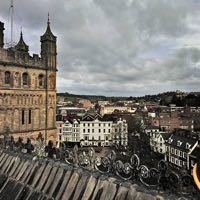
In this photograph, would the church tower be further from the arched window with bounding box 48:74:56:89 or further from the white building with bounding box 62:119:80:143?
the white building with bounding box 62:119:80:143

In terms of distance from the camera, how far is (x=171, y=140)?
183 feet

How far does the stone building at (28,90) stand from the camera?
34.5m

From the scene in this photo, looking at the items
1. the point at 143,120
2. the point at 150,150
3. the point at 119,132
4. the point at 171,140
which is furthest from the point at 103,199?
the point at 143,120

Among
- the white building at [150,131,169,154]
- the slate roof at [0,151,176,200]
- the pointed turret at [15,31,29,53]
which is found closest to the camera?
the slate roof at [0,151,176,200]

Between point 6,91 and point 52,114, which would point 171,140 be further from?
point 6,91

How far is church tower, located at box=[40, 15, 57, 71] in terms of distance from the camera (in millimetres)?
38562

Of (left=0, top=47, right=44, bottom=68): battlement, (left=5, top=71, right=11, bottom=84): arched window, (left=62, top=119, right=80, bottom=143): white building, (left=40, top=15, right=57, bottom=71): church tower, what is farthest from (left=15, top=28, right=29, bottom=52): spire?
(left=62, top=119, right=80, bottom=143): white building

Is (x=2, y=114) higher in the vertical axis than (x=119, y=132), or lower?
higher

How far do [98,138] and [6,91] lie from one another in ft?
162

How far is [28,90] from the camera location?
Result: 37.1 m

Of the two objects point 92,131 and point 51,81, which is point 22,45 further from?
point 92,131

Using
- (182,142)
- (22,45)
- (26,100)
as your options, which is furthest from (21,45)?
(182,142)

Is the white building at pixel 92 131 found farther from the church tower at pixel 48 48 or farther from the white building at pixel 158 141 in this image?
the church tower at pixel 48 48

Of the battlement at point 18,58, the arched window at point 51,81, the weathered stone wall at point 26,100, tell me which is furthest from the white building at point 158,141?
the battlement at point 18,58
